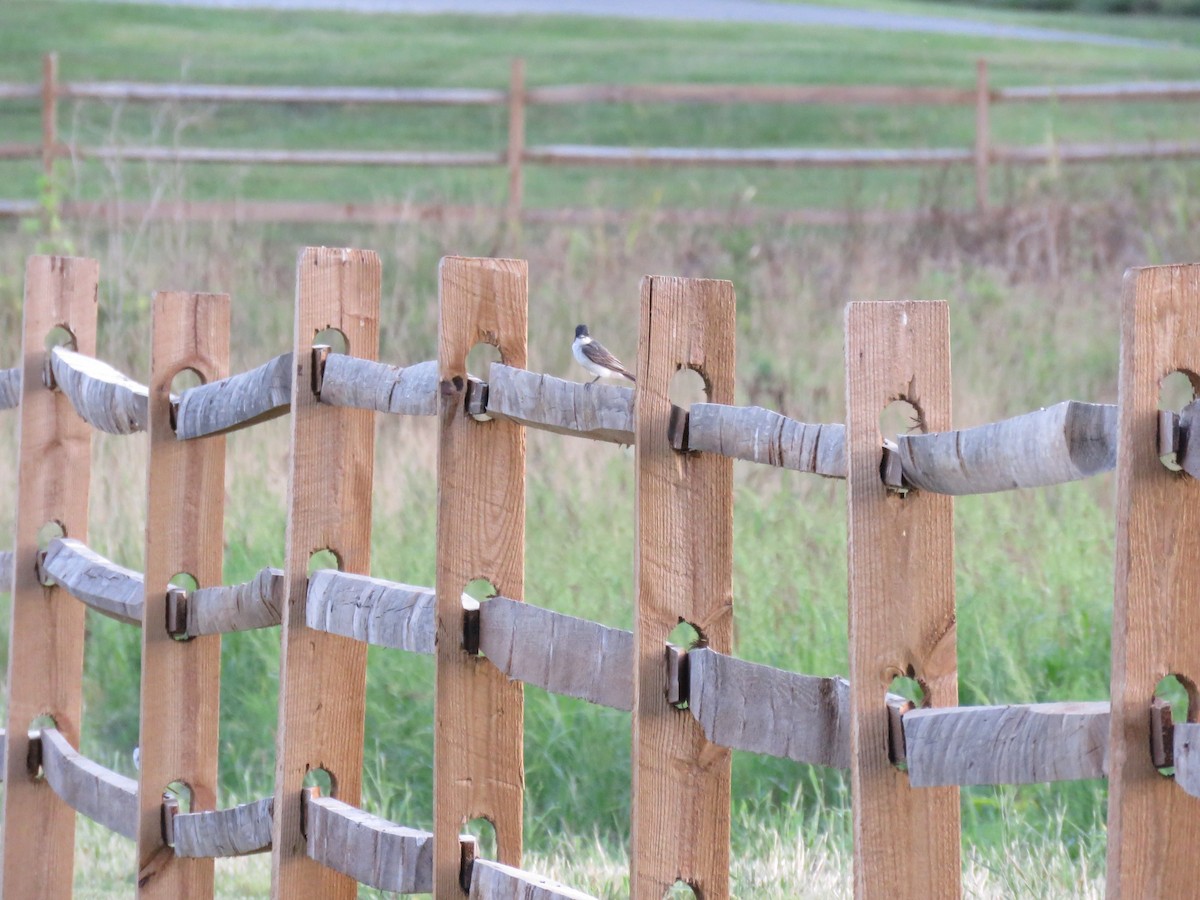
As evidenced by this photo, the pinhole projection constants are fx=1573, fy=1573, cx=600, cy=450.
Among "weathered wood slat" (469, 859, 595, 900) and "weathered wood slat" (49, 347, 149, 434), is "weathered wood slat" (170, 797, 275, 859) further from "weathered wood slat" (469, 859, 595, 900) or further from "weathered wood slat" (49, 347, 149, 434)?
"weathered wood slat" (49, 347, 149, 434)

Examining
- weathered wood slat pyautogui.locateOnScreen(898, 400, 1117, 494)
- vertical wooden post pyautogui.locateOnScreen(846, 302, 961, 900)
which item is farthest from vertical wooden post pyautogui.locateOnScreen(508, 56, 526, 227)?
weathered wood slat pyautogui.locateOnScreen(898, 400, 1117, 494)

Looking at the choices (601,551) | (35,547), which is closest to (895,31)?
(601,551)

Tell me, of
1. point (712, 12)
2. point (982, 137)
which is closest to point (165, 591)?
point (982, 137)

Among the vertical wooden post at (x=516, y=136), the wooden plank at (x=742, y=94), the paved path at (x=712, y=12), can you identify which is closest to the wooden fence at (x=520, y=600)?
the vertical wooden post at (x=516, y=136)

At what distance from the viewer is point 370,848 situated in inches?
114

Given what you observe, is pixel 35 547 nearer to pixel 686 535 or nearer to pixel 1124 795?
pixel 686 535

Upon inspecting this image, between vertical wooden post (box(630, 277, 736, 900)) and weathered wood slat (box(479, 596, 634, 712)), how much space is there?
3.2 inches

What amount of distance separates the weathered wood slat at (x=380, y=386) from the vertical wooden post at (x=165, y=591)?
61cm

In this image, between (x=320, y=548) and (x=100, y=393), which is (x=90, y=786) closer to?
(x=100, y=393)

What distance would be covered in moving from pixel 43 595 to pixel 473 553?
189cm

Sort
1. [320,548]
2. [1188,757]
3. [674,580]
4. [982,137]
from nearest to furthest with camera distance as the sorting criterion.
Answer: [1188,757], [674,580], [320,548], [982,137]

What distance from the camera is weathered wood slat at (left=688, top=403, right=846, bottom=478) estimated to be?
7.02ft

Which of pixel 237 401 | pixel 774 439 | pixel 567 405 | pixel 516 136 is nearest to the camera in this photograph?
pixel 774 439

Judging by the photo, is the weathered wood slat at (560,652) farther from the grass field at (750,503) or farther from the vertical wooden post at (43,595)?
the vertical wooden post at (43,595)
